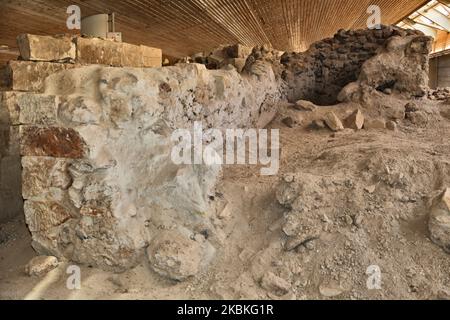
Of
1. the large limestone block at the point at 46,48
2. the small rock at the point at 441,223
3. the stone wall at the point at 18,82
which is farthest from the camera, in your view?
the large limestone block at the point at 46,48

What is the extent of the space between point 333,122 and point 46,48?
312 cm

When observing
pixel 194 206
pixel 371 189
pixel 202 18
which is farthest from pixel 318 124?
pixel 202 18

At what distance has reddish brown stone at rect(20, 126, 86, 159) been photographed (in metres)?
2.15

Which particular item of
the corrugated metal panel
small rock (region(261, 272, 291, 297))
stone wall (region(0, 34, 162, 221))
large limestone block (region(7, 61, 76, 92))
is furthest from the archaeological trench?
the corrugated metal panel

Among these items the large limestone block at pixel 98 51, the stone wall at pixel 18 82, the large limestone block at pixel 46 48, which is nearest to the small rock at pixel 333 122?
the large limestone block at pixel 98 51

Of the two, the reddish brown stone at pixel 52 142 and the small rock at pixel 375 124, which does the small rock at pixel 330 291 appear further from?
the small rock at pixel 375 124

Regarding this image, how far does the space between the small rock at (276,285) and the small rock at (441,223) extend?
0.90 m

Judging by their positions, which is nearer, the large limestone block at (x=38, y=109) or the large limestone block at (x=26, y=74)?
the large limestone block at (x=38, y=109)

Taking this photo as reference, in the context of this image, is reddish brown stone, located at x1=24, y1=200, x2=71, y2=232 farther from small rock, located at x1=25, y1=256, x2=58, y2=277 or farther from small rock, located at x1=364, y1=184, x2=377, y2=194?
small rock, located at x1=364, y1=184, x2=377, y2=194

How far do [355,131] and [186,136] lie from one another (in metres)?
2.24

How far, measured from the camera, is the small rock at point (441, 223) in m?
2.08
